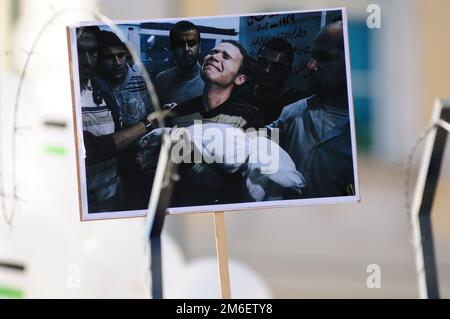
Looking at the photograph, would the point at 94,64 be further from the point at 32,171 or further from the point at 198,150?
the point at 32,171

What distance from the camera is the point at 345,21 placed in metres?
1.32

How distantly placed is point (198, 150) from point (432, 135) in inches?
10.5

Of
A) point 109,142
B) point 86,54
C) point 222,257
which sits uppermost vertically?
point 86,54

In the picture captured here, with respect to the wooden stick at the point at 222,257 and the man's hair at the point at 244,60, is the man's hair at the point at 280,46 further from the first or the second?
the wooden stick at the point at 222,257

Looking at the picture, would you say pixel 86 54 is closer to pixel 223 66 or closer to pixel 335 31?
pixel 223 66

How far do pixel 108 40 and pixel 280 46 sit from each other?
202mm

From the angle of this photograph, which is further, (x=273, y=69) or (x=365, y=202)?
(x=365, y=202)

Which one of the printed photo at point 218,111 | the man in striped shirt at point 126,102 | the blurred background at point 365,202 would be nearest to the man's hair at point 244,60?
the printed photo at point 218,111

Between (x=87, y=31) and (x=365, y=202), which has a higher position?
(x=87, y=31)

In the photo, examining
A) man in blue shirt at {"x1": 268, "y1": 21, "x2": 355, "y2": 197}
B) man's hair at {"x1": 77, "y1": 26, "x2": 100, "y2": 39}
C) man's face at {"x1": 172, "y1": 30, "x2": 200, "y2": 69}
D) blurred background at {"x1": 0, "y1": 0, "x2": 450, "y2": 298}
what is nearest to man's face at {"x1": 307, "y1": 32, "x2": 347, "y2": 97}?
man in blue shirt at {"x1": 268, "y1": 21, "x2": 355, "y2": 197}

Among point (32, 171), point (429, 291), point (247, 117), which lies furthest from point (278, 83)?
point (32, 171)

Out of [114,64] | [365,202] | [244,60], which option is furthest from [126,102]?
[365,202]

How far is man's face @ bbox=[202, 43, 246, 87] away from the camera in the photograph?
1329mm

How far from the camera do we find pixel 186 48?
4.33ft
